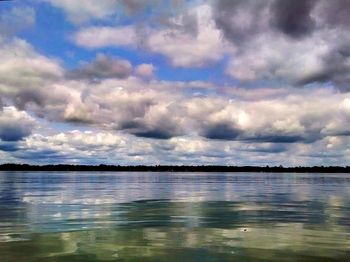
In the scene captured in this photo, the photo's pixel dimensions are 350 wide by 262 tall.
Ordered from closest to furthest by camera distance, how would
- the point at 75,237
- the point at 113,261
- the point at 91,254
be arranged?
the point at 113,261
the point at 91,254
the point at 75,237

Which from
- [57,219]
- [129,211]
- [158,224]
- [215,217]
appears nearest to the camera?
[158,224]

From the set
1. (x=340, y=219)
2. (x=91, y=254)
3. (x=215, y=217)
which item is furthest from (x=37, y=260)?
(x=340, y=219)

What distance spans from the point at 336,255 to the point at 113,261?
896 centimetres

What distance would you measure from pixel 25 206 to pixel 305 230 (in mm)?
24379

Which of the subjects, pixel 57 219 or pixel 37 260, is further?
pixel 57 219

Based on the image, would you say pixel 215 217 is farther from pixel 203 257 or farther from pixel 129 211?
pixel 203 257

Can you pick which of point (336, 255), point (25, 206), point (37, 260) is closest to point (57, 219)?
point (25, 206)

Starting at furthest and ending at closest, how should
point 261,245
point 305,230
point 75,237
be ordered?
point 305,230 → point 75,237 → point 261,245

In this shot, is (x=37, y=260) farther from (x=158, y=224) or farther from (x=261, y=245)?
(x=158, y=224)

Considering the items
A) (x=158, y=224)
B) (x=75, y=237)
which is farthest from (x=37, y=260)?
(x=158, y=224)

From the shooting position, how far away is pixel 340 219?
1235 inches

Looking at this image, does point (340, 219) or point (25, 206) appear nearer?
point (340, 219)

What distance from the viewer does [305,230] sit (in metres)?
25.9

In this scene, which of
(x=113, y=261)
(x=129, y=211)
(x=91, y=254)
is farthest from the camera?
(x=129, y=211)
